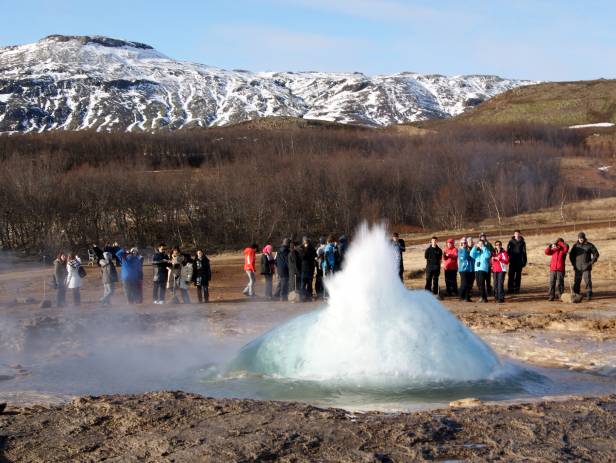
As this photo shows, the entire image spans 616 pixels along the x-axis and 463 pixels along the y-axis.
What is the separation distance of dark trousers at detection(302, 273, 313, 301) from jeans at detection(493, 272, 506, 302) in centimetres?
444

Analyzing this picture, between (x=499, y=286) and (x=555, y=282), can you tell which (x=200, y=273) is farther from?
(x=555, y=282)

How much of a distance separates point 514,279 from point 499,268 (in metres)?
2.30

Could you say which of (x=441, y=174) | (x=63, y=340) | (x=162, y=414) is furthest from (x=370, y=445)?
(x=441, y=174)

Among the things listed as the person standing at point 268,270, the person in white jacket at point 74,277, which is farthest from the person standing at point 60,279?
the person standing at point 268,270

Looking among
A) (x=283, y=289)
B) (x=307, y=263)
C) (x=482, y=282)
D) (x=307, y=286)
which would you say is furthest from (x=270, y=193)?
(x=482, y=282)

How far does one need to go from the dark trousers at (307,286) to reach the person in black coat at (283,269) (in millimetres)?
579

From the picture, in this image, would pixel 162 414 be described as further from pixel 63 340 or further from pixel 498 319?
pixel 498 319

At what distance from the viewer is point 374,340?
11.0m

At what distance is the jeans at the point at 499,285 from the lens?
19750 mm

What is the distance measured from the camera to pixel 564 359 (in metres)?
13.3

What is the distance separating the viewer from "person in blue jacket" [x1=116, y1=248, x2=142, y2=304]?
20.1 metres

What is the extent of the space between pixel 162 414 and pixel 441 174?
64.2 metres

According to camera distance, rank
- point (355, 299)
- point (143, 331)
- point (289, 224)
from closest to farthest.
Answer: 1. point (355, 299)
2. point (143, 331)
3. point (289, 224)

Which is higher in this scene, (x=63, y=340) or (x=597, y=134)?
(x=597, y=134)
